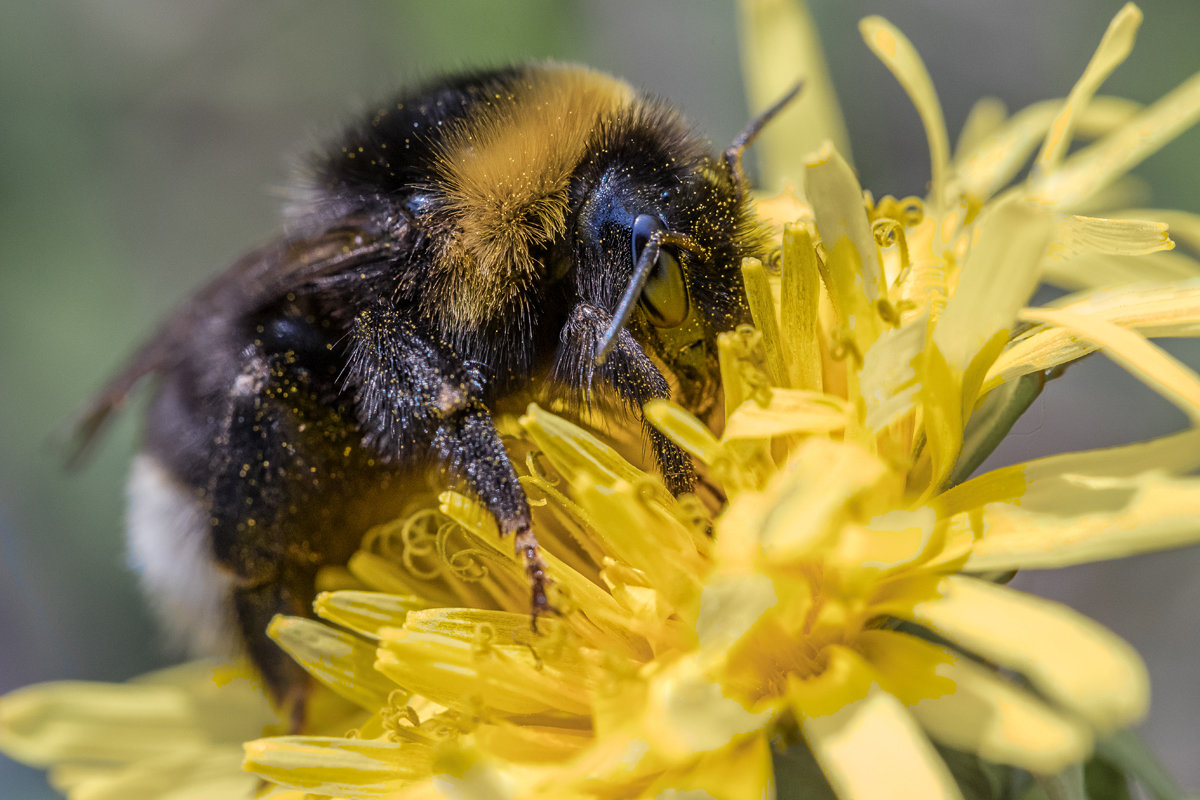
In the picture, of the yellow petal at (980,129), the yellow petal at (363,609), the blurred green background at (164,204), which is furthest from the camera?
the blurred green background at (164,204)

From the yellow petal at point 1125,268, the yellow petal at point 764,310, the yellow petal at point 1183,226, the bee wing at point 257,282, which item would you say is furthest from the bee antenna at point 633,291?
the yellow petal at point 1183,226

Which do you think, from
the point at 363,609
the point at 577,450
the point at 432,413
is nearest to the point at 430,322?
the point at 432,413

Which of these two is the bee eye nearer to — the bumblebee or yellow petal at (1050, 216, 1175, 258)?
the bumblebee

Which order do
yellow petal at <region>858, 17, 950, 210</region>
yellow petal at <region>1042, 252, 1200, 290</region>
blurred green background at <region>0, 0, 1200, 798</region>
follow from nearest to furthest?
yellow petal at <region>858, 17, 950, 210</region>
yellow petal at <region>1042, 252, 1200, 290</region>
blurred green background at <region>0, 0, 1200, 798</region>

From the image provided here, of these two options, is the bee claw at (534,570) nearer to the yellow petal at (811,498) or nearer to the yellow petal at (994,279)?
the yellow petal at (811,498)

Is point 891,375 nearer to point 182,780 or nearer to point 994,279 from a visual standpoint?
point 994,279

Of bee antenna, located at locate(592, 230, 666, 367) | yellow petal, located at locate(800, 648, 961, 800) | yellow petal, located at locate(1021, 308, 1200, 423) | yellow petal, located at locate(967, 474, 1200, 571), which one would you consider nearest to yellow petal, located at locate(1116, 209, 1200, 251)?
yellow petal, located at locate(1021, 308, 1200, 423)
